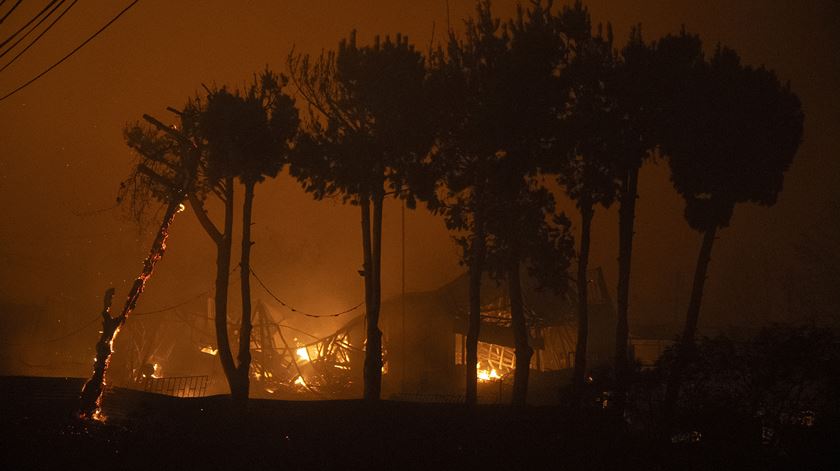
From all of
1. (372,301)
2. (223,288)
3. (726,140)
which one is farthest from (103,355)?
(726,140)

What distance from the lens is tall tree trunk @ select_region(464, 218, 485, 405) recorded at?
21.2m

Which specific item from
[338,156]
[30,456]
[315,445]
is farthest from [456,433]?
[338,156]

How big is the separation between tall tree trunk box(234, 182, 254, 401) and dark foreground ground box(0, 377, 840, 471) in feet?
10.4

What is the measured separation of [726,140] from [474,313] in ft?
31.0

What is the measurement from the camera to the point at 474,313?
21500mm

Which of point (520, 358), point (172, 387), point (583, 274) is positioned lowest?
point (172, 387)

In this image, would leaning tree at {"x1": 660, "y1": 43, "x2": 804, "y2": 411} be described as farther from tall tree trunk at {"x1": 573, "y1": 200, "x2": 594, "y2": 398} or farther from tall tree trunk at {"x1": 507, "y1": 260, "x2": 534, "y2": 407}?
tall tree trunk at {"x1": 507, "y1": 260, "x2": 534, "y2": 407}

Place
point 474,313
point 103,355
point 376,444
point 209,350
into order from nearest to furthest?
point 376,444 → point 103,355 → point 474,313 → point 209,350

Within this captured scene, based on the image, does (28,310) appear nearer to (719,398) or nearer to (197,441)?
(197,441)

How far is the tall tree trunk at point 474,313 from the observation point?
21.2 m

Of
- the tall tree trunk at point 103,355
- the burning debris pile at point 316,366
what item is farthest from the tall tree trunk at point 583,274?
the burning debris pile at point 316,366

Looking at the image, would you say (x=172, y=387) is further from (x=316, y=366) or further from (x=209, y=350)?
(x=209, y=350)

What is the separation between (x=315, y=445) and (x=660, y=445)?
701cm

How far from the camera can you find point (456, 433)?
14578 millimetres
